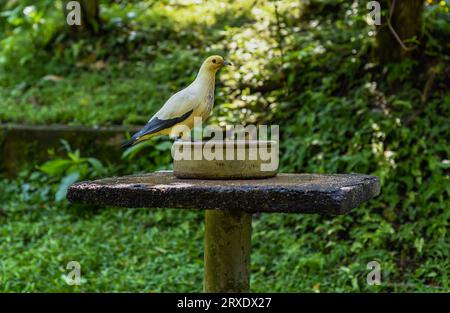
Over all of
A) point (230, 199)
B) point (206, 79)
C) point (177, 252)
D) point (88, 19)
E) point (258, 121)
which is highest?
point (88, 19)

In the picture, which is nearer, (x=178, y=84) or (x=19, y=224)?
(x=19, y=224)

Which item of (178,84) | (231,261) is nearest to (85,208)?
(178,84)

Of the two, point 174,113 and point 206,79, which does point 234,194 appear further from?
point 206,79

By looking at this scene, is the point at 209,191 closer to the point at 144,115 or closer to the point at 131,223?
the point at 131,223

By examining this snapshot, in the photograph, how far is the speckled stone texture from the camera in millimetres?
3066

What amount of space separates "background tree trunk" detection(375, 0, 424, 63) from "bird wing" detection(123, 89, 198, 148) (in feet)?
12.3

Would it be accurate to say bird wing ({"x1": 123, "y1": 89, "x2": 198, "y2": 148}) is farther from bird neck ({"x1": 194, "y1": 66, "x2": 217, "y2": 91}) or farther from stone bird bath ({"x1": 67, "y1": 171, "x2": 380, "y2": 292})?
→ stone bird bath ({"x1": 67, "y1": 171, "x2": 380, "y2": 292})

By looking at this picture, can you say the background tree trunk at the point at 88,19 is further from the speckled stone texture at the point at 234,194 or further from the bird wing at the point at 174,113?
the speckled stone texture at the point at 234,194

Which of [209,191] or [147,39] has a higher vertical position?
[147,39]

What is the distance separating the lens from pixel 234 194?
3178 millimetres

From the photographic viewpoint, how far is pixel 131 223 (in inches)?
271

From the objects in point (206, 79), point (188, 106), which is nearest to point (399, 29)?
point (206, 79)

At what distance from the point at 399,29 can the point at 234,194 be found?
461 centimetres
